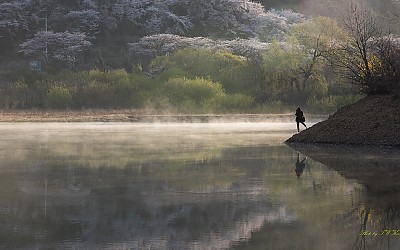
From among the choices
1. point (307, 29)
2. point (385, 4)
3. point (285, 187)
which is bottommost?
point (285, 187)

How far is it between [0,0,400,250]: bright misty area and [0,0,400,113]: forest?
241 mm

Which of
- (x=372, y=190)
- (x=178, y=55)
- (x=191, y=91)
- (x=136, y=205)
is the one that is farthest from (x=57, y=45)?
(x=136, y=205)

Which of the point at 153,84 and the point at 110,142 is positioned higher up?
the point at 153,84

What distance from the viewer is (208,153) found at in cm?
2191

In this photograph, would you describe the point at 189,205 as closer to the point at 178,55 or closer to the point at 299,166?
the point at 299,166

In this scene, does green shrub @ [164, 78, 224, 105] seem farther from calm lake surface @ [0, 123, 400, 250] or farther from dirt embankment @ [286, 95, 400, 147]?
calm lake surface @ [0, 123, 400, 250]

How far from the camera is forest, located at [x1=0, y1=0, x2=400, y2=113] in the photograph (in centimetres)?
6450

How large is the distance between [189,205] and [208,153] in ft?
34.1

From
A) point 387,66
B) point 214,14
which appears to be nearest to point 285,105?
point 214,14

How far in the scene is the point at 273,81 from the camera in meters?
69.6

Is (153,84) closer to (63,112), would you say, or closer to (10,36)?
(63,112)

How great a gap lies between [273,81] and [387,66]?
4032 cm

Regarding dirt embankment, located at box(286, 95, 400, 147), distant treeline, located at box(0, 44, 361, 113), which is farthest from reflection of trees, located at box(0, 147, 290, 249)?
distant treeline, located at box(0, 44, 361, 113)

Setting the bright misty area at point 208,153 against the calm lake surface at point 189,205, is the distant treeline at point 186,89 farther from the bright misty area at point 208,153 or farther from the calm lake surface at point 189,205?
the calm lake surface at point 189,205
